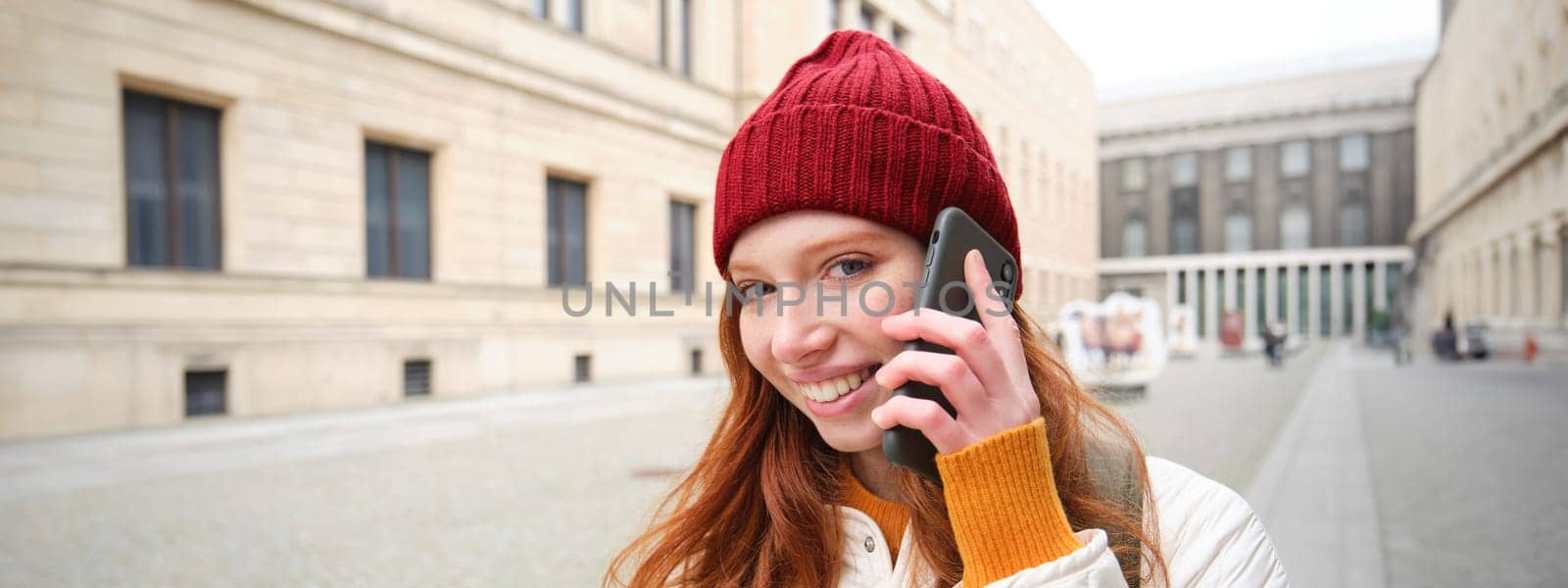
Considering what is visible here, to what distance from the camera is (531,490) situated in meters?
7.10

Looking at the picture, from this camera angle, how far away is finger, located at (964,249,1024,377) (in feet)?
3.49

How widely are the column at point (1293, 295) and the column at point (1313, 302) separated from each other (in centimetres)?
61

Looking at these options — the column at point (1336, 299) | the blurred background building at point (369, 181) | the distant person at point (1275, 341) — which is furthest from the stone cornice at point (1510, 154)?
the column at point (1336, 299)

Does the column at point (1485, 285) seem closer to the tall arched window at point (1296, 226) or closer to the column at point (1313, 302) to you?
the column at point (1313, 302)

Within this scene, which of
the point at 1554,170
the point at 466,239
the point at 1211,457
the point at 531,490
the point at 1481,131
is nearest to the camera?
the point at 531,490

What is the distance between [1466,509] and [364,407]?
13.2 metres

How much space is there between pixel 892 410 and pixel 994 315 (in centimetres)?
18

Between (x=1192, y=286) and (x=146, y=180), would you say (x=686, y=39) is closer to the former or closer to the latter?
(x=146, y=180)

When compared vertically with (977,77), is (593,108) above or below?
below

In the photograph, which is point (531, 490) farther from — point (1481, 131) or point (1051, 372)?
point (1481, 131)

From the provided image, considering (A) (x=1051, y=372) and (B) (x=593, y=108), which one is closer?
(A) (x=1051, y=372)

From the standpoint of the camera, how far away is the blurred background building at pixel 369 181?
10.2 meters

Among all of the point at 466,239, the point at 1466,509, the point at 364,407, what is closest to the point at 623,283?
the point at 466,239

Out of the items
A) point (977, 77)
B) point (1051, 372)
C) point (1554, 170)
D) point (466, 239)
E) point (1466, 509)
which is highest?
point (977, 77)
